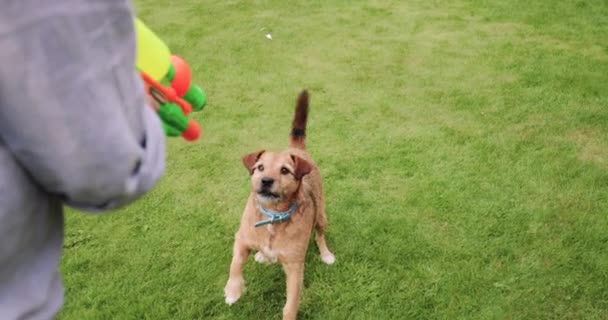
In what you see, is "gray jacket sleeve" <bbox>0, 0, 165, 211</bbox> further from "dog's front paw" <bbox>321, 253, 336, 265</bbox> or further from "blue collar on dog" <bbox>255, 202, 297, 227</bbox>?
"dog's front paw" <bbox>321, 253, 336, 265</bbox>

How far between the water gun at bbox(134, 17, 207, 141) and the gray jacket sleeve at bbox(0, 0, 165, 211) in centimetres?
17

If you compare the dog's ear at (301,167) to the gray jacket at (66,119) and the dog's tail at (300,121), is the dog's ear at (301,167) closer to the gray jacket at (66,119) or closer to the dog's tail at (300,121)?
the dog's tail at (300,121)

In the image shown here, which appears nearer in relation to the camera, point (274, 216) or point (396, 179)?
point (274, 216)

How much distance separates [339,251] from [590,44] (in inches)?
159

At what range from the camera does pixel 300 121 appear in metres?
2.94

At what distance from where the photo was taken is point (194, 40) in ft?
19.0

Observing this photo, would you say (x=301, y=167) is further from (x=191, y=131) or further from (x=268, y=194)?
(x=191, y=131)

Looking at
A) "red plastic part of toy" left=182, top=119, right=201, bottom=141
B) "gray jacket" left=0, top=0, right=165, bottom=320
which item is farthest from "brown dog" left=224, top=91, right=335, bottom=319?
"gray jacket" left=0, top=0, right=165, bottom=320

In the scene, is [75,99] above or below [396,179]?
above

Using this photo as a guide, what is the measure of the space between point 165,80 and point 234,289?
5.98 feet

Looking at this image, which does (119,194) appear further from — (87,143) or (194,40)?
(194,40)

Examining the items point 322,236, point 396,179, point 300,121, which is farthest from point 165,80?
point 396,179

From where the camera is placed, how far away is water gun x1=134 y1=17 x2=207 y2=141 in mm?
857

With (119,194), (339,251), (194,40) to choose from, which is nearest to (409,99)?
(339,251)
